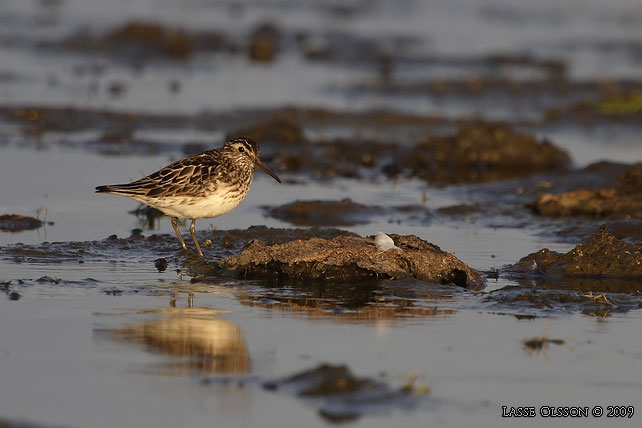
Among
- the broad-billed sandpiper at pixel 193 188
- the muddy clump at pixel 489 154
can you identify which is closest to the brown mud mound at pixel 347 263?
the broad-billed sandpiper at pixel 193 188

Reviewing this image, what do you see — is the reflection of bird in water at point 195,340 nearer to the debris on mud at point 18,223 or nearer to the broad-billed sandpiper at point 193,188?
the broad-billed sandpiper at point 193,188

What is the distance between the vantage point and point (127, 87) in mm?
23719

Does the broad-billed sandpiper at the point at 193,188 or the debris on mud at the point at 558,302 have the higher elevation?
the broad-billed sandpiper at the point at 193,188

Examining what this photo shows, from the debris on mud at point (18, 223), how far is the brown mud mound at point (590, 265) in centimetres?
506

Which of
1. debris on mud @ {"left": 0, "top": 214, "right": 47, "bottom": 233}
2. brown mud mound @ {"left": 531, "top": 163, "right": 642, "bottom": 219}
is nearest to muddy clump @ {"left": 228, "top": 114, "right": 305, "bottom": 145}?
brown mud mound @ {"left": 531, "top": 163, "right": 642, "bottom": 219}

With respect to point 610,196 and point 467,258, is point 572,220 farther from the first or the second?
point 467,258

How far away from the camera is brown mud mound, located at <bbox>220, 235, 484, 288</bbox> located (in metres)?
10.6

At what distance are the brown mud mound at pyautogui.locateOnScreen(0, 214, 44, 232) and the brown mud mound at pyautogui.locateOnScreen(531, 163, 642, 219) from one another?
5.89 meters

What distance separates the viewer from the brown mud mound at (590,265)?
11.0m

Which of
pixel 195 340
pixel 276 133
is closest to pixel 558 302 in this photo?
pixel 195 340

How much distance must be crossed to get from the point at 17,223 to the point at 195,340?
4953mm

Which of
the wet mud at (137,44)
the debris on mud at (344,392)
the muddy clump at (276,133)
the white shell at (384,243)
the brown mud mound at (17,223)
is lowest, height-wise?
the debris on mud at (344,392)

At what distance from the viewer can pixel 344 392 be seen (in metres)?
7.29

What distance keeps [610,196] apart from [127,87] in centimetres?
1197
